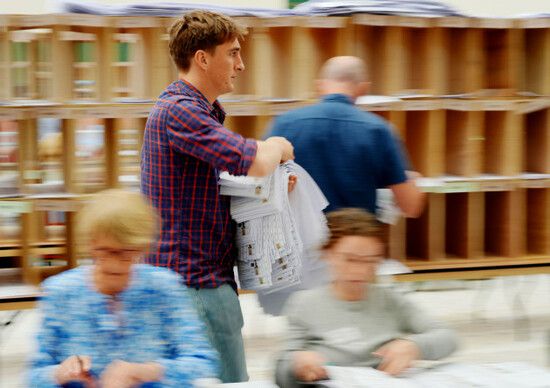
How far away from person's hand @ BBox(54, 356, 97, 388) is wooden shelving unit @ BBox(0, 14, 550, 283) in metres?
2.24

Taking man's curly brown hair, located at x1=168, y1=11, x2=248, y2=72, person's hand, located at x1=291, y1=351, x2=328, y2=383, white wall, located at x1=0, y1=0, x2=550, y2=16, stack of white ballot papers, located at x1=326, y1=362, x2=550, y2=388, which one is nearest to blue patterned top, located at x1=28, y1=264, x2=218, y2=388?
person's hand, located at x1=291, y1=351, x2=328, y2=383

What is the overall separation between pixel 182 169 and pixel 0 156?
3.12 metres

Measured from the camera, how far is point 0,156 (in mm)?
4816

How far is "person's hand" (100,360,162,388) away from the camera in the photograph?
4.95 feet

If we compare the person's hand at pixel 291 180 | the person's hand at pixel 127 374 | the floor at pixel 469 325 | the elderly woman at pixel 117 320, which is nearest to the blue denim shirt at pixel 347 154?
the person's hand at pixel 291 180

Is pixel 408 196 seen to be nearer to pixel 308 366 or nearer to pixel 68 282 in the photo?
pixel 308 366

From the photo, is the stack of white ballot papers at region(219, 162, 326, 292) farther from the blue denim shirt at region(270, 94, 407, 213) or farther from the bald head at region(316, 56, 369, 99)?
the bald head at region(316, 56, 369, 99)

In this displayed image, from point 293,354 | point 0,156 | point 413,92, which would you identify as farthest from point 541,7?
point 293,354

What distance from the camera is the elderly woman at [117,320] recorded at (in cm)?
153

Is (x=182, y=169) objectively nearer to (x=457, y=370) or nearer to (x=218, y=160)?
(x=218, y=160)

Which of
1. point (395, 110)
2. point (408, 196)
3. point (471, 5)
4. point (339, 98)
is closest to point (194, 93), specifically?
point (339, 98)

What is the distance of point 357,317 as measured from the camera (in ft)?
5.97

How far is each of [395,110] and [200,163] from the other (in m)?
2.13

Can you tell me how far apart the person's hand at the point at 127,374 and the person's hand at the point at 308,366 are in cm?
33
